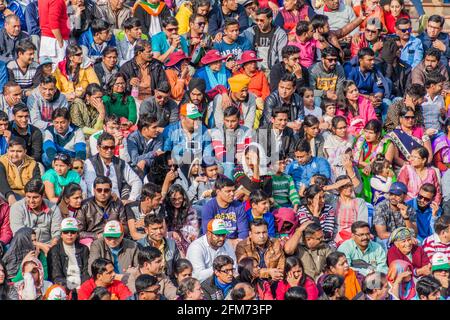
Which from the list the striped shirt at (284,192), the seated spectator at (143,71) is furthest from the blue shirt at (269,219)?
the seated spectator at (143,71)

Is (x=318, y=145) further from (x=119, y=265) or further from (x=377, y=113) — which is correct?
(x=119, y=265)

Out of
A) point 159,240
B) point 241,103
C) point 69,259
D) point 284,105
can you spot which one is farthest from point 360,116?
point 69,259

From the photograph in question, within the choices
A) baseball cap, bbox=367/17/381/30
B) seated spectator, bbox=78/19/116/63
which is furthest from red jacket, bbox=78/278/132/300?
baseball cap, bbox=367/17/381/30

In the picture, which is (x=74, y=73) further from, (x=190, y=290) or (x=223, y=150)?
(x=190, y=290)

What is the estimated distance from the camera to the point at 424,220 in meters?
23.9

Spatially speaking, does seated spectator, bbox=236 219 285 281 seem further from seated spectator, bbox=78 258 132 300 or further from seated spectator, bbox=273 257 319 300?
seated spectator, bbox=78 258 132 300

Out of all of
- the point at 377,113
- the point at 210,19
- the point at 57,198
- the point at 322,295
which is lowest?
the point at 322,295

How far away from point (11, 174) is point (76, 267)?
1.95 metres

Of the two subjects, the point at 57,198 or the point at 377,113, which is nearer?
the point at 57,198

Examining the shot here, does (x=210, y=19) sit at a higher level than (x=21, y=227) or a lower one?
higher

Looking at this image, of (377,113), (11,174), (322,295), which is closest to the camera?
(322,295)

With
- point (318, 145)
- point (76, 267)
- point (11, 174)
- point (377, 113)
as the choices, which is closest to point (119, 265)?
point (76, 267)

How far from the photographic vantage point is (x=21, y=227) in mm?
22750

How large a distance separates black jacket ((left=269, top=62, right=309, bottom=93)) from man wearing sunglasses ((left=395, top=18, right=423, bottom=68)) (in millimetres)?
1879
